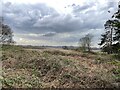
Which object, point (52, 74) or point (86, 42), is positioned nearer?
point (52, 74)

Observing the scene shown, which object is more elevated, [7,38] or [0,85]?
[7,38]

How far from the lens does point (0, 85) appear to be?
13.4m

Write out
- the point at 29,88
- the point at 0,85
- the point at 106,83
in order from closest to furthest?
the point at 0,85 < the point at 29,88 < the point at 106,83

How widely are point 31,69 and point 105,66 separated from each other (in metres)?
6.19

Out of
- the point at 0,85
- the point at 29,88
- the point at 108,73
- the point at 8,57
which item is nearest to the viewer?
the point at 0,85

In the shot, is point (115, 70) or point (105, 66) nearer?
point (115, 70)

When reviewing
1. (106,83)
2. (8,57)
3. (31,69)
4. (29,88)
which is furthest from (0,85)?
(8,57)

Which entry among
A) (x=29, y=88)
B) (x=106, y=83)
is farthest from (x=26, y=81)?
(x=106, y=83)

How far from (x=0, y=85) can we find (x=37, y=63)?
5962mm

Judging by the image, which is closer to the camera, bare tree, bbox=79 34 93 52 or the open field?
the open field

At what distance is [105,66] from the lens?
69.3 feet

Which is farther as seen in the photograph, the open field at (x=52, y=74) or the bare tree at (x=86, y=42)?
the bare tree at (x=86, y=42)

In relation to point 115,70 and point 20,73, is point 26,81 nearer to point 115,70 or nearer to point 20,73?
point 20,73

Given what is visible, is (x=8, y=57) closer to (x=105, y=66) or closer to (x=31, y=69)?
(x=31, y=69)
